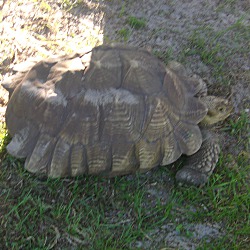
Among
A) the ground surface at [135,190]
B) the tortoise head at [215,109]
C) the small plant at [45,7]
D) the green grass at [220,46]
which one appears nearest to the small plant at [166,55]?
the ground surface at [135,190]

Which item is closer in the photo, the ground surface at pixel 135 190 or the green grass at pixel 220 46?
the ground surface at pixel 135 190

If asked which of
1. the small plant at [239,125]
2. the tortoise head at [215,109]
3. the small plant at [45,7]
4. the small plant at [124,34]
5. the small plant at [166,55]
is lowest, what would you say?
the small plant at [239,125]

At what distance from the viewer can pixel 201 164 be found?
127 inches

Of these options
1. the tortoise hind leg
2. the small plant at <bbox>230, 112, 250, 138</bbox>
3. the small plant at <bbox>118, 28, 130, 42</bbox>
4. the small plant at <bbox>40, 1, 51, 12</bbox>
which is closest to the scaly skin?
the tortoise hind leg

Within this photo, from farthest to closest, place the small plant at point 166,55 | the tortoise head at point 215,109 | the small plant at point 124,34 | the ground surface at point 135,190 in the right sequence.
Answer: the small plant at point 124,34, the small plant at point 166,55, the tortoise head at point 215,109, the ground surface at point 135,190

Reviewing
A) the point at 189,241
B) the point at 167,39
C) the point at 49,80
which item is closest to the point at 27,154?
the point at 49,80

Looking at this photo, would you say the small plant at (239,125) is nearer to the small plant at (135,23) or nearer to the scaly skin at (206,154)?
the scaly skin at (206,154)

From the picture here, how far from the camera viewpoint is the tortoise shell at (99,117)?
114 inches

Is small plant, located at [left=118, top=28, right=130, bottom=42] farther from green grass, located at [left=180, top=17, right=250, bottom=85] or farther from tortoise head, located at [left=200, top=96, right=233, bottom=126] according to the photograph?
tortoise head, located at [left=200, top=96, right=233, bottom=126]

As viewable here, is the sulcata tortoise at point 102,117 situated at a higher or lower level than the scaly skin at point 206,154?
higher

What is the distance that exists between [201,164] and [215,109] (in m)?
0.51

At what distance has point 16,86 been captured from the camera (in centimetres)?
329

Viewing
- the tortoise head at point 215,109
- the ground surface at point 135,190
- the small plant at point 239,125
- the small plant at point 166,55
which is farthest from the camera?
the small plant at point 166,55

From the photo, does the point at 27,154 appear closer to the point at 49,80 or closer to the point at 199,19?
the point at 49,80
